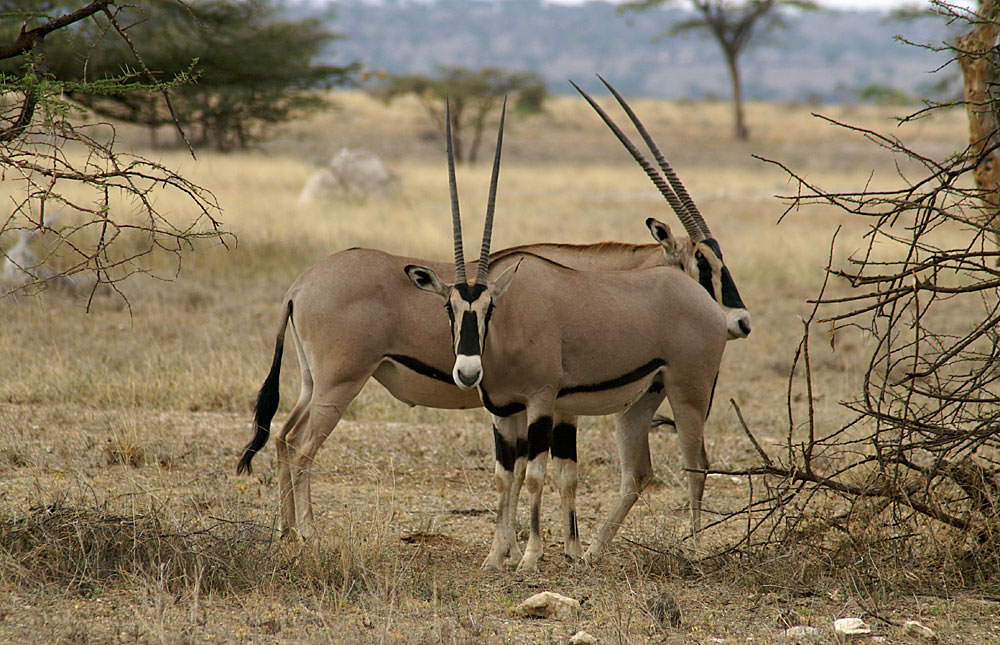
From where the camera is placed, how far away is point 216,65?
13.8 metres

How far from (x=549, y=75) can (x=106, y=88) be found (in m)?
192

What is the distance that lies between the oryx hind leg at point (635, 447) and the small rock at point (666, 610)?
1.23m

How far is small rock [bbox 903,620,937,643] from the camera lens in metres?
3.78

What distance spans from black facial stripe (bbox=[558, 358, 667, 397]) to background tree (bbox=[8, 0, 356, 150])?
28.9ft

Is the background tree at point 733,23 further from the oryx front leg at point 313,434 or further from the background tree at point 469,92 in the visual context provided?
the oryx front leg at point 313,434

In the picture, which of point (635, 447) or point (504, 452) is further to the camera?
point (635, 447)

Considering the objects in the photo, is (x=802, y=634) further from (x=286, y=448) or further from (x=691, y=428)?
(x=286, y=448)

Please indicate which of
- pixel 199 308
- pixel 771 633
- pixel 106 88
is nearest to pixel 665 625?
pixel 771 633

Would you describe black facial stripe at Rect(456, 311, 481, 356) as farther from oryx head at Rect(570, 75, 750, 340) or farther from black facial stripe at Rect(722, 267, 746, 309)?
black facial stripe at Rect(722, 267, 746, 309)

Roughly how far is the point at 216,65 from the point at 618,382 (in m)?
10.5

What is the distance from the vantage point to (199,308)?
36.3 ft

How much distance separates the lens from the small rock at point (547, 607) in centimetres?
403

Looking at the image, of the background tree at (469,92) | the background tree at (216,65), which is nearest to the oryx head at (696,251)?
the background tree at (216,65)

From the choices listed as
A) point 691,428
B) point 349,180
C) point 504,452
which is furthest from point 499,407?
point 349,180
